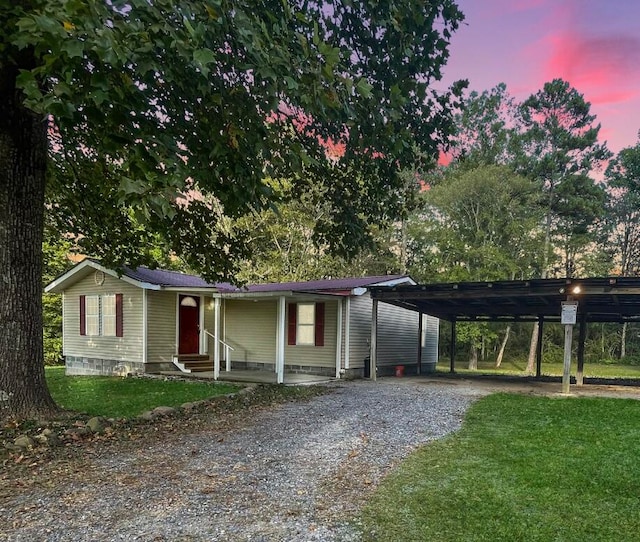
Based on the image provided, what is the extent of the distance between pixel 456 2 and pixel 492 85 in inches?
973

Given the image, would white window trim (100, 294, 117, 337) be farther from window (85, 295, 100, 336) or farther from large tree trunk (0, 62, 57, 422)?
large tree trunk (0, 62, 57, 422)

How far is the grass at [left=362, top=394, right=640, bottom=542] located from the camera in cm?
318

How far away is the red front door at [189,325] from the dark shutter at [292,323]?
285cm

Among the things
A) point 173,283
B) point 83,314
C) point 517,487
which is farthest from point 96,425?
point 83,314

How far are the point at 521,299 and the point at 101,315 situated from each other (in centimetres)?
1190

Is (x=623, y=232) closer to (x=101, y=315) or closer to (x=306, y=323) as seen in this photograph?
(x=306, y=323)

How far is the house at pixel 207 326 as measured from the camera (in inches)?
502

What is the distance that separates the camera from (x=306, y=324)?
1334 cm

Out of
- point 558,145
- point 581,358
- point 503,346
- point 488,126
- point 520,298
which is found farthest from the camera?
point 488,126

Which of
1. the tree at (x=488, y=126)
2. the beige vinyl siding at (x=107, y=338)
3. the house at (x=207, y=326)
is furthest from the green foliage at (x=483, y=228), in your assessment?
the beige vinyl siding at (x=107, y=338)

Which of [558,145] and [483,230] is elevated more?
[558,145]

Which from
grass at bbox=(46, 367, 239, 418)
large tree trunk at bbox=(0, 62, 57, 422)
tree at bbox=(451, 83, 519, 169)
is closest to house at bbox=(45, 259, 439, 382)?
grass at bbox=(46, 367, 239, 418)

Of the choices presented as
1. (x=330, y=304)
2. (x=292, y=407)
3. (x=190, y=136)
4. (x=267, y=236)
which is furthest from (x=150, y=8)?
(x=267, y=236)

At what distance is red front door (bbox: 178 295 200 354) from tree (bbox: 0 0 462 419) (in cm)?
588
